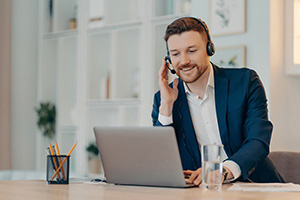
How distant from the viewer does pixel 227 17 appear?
357 cm

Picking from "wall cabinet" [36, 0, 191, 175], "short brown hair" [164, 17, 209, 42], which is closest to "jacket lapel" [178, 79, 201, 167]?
"short brown hair" [164, 17, 209, 42]

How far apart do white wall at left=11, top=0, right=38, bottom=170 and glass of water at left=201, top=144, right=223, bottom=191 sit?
421cm

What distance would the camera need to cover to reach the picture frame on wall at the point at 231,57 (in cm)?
346

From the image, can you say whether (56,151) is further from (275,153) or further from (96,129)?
(275,153)

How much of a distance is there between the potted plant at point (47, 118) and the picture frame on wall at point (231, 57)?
2.35 meters

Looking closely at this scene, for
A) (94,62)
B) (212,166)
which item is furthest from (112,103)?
(212,166)

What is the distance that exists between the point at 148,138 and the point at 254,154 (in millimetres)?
466

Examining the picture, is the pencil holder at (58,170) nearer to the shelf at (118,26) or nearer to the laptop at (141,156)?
the laptop at (141,156)

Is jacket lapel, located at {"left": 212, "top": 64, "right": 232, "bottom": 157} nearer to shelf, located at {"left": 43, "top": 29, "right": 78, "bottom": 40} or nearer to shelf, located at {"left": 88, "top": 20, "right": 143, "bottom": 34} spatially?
shelf, located at {"left": 88, "top": 20, "right": 143, "bottom": 34}

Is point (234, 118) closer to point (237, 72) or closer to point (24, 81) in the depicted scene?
Result: point (237, 72)

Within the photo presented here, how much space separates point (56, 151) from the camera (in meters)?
1.92

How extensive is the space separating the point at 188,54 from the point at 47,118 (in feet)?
11.8

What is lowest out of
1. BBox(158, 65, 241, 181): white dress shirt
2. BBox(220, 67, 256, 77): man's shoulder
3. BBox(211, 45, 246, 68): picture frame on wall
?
BBox(158, 65, 241, 181): white dress shirt

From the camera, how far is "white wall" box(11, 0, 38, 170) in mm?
5379
